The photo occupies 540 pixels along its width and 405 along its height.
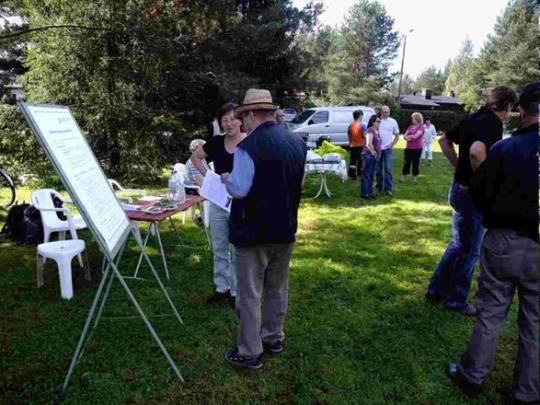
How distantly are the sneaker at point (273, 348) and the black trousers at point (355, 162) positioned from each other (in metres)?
7.19

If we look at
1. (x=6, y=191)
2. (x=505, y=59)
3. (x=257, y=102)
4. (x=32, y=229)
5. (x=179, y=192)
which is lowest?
(x=6, y=191)

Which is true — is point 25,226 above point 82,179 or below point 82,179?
below

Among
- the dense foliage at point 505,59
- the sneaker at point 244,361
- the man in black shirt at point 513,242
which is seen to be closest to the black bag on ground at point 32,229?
the sneaker at point 244,361

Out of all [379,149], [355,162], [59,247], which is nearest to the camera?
[59,247]

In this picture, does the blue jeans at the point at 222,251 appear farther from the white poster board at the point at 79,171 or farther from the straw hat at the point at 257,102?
the straw hat at the point at 257,102

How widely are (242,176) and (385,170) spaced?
6.79 m

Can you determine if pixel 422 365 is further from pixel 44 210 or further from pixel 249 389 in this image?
pixel 44 210

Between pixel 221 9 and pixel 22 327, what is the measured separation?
9234 millimetres

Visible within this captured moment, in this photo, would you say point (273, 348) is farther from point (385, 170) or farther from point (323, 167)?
point (385, 170)

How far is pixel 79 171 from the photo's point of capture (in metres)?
2.31

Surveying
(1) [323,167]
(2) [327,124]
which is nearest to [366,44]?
(2) [327,124]

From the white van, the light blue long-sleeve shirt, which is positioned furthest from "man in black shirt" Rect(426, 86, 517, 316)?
the white van

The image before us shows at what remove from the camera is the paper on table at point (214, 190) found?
126 inches

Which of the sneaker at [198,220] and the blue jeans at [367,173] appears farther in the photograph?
the blue jeans at [367,173]
